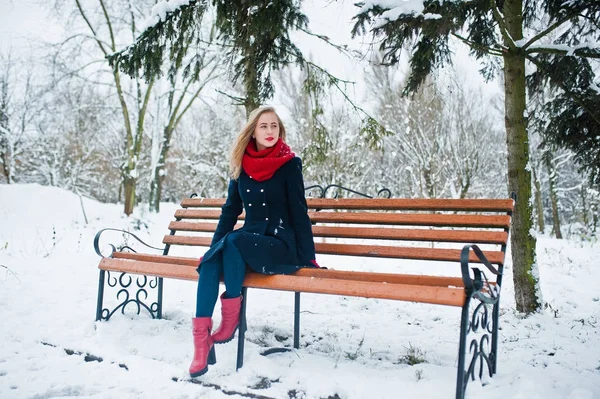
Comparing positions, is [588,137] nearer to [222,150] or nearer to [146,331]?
[146,331]

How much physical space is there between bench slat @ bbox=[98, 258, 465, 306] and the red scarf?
0.73 metres

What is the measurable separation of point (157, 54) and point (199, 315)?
310cm

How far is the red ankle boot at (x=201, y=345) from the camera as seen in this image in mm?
2536

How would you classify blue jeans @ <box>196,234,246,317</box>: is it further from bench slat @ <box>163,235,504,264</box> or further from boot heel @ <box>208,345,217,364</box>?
bench slat @ <box>163,235,504,264</box>

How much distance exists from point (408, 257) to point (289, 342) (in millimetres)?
1149

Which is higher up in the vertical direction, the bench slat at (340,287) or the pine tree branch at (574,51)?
the pine tree branch at (574,51)

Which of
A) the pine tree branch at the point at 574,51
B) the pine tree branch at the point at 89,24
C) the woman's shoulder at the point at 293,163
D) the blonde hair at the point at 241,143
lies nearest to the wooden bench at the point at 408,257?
the woman's shoulder at the point at 293,163

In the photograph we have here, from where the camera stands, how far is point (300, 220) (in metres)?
3.05

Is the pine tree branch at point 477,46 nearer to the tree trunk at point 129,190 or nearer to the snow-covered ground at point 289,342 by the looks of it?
the snow-covered ground at point 289,342

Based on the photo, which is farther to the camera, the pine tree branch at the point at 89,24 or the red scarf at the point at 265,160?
the pine tree branch at the point at 89,24

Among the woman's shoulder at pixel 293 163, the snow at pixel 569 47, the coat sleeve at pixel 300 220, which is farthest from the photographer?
the snow at pixel 569 47

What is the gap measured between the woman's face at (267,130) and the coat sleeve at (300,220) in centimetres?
28

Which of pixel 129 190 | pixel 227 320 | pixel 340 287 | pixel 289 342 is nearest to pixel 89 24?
pixel 129 190

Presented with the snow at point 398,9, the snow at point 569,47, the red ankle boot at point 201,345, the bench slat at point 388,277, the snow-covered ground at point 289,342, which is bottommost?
the snow-covered ground at point 289,342
